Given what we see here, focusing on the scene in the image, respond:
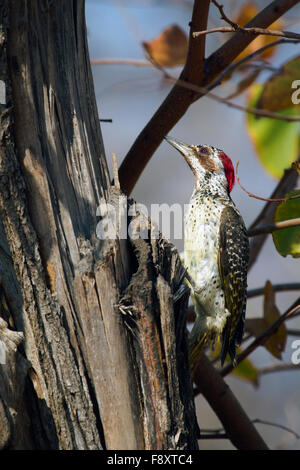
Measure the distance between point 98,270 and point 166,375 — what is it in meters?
0.55

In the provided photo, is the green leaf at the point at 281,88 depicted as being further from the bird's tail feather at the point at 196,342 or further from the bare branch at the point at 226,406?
the bare branch at the point at 226,406

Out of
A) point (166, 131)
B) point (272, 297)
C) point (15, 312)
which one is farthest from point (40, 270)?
point (272, 297)

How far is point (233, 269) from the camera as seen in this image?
4043mm

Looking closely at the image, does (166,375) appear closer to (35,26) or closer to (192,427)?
(192,427)

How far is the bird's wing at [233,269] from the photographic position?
13.1 feet

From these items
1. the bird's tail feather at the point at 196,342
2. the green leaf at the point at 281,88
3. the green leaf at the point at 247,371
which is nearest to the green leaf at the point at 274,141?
the green leaf at the point at 281,88

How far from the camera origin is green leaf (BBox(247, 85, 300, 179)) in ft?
14.7

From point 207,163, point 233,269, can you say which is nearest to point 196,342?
point 233,269

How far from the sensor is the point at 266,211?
435cm

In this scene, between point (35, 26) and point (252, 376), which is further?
point (252, 376)

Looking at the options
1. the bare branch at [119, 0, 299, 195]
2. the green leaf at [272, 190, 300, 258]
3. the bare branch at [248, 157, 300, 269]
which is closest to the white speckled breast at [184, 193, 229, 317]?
the bare branch at [248, 157, 300, 269]

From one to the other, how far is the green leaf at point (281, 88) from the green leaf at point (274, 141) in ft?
1.10

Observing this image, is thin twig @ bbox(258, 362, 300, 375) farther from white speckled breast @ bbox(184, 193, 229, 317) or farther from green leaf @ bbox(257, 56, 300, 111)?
green leaf @ bbox(257, 56, 300, 111)

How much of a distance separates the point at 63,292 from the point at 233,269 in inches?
73.4
